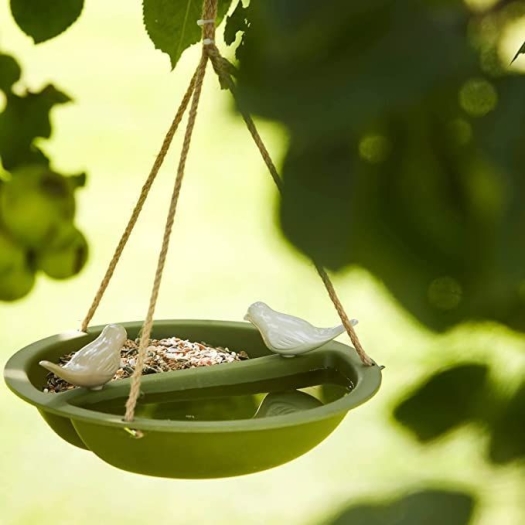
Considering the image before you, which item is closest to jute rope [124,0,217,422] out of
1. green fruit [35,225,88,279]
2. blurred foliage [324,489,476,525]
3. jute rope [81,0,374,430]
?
jute rope [81,0,374,430]

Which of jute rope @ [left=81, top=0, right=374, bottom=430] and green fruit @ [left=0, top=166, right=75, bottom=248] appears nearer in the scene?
jute rope @ [left=81, top=0, right=374, bottom=430]

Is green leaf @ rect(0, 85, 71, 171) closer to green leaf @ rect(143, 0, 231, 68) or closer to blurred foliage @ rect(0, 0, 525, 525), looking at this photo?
green leaf @ rect(143, 0, 231, 68)

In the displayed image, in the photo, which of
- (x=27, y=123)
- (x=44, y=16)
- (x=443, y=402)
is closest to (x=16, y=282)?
(x=27, y=123)

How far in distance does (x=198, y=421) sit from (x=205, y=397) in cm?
8

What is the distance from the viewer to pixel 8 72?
965mm

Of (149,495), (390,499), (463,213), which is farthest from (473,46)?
(149,495)

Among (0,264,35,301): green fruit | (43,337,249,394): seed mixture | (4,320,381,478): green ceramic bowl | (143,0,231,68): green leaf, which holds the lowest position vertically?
(4,320,381,478): green ceramic bowl

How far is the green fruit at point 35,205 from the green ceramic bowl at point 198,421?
0.53 ft

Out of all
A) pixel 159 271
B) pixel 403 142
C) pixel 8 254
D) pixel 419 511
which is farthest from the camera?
pixel 8 254

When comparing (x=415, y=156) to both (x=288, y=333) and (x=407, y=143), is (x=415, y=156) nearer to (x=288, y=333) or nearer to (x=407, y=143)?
(x=407, y=143)

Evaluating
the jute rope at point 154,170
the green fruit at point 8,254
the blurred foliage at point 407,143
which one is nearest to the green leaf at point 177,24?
the jute rope at point 154,170

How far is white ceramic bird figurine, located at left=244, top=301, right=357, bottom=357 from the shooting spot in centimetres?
77

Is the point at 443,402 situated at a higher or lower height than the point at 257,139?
lower

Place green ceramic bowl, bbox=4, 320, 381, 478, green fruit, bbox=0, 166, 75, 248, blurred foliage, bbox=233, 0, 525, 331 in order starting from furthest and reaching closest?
green fruit, bbox=0, 166, 75, 248
green ceramic bowl, bbox=4, 320, 381, 478
blurred foliage, bbox=233, 0, 525, 331
